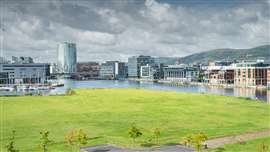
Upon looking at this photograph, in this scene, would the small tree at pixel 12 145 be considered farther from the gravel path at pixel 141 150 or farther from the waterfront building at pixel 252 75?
the waterfront building at pixel 252 75

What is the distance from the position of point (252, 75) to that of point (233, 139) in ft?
479

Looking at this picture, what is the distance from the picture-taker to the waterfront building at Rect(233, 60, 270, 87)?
181 m

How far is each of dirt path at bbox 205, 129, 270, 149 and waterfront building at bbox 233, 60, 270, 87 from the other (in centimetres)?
13887

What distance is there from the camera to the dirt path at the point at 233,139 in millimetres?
39678

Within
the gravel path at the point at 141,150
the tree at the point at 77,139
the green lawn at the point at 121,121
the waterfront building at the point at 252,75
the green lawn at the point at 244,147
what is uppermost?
the waterfront building at the point at 252,75

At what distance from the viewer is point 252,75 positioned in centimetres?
18188

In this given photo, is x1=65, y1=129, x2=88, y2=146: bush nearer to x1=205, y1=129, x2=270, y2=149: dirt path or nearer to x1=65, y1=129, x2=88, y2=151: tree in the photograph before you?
x1=65, y1=129, x2=88, y2=151: tree

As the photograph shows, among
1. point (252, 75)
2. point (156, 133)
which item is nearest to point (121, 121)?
point (156, 133)

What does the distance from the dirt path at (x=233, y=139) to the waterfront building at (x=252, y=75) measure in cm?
13887

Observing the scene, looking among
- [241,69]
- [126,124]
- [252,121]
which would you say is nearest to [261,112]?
[252,121]

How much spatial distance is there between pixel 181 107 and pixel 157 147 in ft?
113

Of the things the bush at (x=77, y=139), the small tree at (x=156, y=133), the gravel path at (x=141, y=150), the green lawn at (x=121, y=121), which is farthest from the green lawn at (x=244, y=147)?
the bush at (x=77, y=139)

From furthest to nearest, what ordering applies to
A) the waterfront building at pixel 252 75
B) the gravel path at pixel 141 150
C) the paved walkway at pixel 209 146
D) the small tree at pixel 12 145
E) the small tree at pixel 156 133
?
1. the waterfront building at pixel 252 75
2. the small tree at pixel 156 133
3. the paved walkway at pixel 209 146
4. the gravel path at pixel 141 150
5. the small tree at pixel 12 145

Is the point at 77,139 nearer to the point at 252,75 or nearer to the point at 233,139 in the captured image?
the point at 233,139
